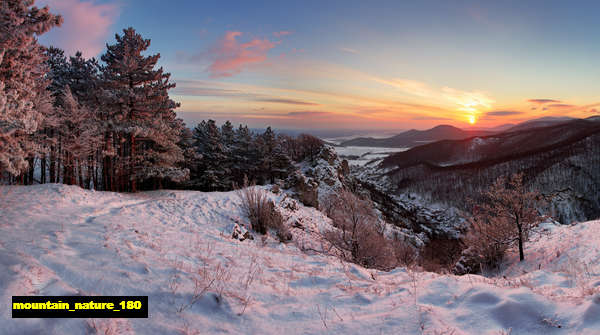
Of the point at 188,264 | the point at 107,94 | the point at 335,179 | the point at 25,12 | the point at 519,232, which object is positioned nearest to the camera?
the point at 188,264

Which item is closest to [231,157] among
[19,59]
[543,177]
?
[19,59]

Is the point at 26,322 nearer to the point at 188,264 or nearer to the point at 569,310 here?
the point at 188,264

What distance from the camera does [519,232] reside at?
13.4 m

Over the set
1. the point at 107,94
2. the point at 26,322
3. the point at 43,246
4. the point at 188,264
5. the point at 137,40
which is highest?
the point at 137,40

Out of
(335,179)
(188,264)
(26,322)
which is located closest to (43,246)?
(188,264)

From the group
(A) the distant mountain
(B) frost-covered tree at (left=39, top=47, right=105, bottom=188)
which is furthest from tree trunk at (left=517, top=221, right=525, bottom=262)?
(A) the distant mountain

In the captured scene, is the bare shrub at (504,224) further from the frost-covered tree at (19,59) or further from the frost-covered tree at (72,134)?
Answer: the frost-covered tree at (72,134)

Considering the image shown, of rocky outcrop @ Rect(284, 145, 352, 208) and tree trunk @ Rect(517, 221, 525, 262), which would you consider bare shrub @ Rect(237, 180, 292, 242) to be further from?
tree trunk @ Rect(517, 221, 525, 262)

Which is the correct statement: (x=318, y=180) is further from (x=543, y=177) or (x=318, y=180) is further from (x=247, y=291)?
(x=543, y=177)

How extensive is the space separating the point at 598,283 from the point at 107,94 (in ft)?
76.3

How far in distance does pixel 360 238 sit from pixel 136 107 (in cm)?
1848

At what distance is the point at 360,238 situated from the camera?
33.5 feet

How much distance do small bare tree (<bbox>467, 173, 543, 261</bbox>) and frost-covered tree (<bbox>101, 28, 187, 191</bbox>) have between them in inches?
828

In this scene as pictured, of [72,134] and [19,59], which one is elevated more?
[19,59]
